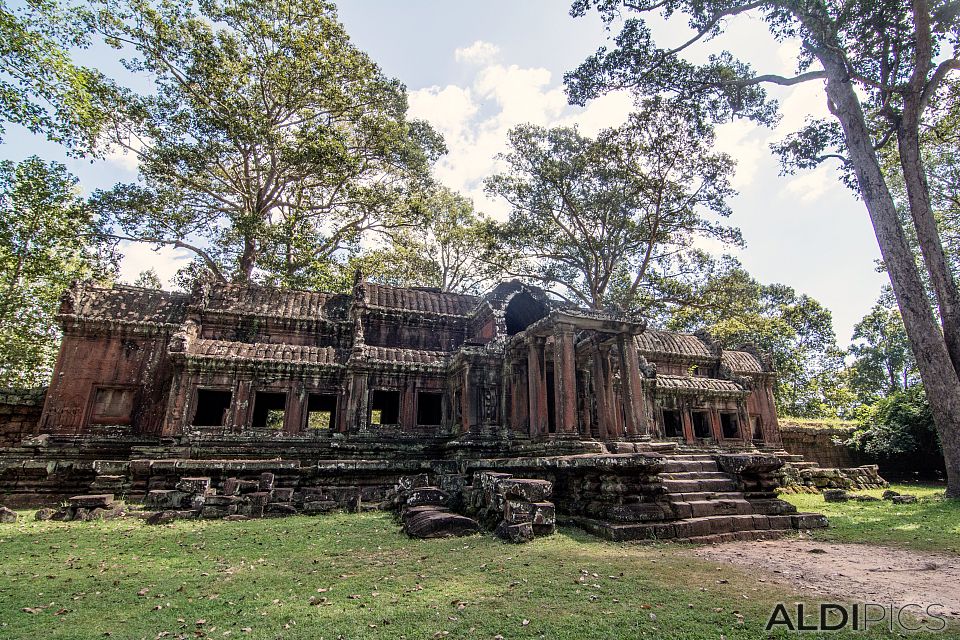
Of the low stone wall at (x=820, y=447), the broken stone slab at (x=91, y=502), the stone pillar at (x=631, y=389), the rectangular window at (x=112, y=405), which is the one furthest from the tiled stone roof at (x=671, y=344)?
the rectangular window at (x=112, y=405)

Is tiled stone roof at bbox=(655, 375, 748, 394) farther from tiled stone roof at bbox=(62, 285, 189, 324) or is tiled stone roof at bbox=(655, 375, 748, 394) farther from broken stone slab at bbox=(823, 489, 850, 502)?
tiled stone roof at bbox=(62, 285, 189, 324)

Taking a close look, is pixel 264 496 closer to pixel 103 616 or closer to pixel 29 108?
pixel 103 616

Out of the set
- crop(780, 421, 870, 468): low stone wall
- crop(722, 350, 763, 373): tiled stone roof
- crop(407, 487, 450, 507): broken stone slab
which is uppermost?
crop(722, 350, 763, 373): tiled stone roof

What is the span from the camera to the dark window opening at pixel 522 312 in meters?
17.1

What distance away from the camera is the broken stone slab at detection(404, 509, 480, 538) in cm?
782

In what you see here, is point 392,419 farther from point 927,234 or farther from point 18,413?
point 927,234

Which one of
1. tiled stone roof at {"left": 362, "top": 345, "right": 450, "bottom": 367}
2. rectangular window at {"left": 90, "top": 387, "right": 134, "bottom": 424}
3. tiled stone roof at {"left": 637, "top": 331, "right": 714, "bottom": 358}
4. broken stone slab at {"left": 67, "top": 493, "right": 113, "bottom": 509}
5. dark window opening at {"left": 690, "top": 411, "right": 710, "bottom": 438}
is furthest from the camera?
tiled stone roof at {"left": 637, "top": 331, "right": 714, "bottom": 358}

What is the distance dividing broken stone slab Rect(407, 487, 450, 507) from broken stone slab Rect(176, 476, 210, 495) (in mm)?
4853

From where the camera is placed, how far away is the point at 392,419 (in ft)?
68.2

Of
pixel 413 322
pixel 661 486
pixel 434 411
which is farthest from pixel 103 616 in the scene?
pixel 434 411

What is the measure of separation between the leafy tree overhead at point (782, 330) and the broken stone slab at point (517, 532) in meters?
17.9

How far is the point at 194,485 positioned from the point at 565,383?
9.32m

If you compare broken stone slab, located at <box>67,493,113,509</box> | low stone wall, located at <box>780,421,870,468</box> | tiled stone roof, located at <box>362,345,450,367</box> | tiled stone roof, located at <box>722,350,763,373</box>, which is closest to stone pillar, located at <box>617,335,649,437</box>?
tiled stone roof, located at <box>362,345,450,367</box>

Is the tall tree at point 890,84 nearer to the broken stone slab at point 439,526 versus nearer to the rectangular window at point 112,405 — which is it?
the broken stone slab at point 439,526
